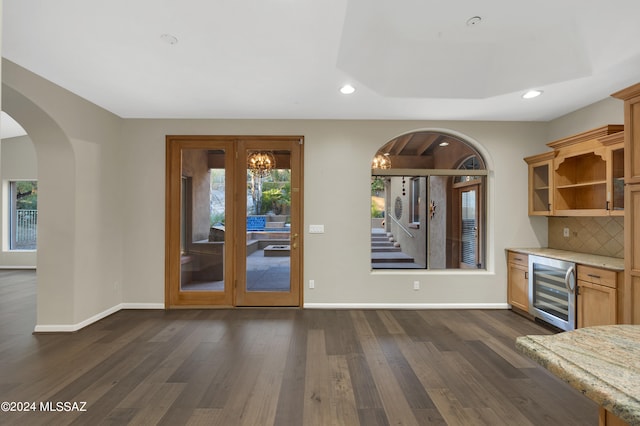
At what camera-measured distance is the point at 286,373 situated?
274cm

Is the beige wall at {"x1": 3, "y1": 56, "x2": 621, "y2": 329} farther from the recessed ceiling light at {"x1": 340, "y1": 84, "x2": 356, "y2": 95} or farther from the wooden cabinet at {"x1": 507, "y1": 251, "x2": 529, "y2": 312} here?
the recessed ceiling light at {"x1": 340, "y1": 84, "x2": 356, "y2": 95}

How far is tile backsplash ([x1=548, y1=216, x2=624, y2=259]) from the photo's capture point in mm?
3568

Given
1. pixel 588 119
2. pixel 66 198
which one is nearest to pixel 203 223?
pixel 66 198

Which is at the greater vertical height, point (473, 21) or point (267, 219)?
point (473, 21)

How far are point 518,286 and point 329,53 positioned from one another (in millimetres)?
3827

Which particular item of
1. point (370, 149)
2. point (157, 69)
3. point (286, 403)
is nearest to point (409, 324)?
point (286, 403)

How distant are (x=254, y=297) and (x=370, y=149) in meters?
2.68

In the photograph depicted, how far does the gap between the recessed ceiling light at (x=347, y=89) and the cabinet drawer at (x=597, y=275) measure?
3062 millimetres

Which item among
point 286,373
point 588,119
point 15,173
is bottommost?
point 286,373

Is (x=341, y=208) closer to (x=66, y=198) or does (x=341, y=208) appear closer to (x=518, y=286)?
(x=518, y=286)

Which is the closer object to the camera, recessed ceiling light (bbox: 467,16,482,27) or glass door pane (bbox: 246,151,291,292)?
recessed ceiling light (bbox: 467,16,482,27)

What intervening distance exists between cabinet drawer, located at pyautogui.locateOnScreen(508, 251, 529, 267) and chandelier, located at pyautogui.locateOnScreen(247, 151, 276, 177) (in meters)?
3.56

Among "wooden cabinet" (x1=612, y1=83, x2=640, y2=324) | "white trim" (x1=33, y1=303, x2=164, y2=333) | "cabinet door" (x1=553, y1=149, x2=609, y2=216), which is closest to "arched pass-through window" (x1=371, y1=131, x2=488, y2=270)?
"cabinet door" (x1=553, y1=149, x2=609, y2=216)

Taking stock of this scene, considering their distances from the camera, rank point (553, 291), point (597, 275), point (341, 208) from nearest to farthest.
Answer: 1. point (597, 275)
2. point (553, 291)
3. point (341, 208)
